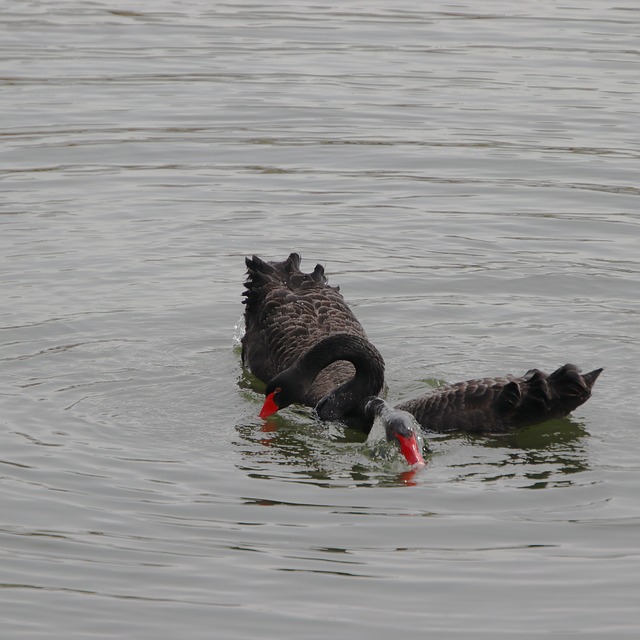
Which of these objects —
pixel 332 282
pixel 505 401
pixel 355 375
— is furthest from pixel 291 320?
pixel 505 401

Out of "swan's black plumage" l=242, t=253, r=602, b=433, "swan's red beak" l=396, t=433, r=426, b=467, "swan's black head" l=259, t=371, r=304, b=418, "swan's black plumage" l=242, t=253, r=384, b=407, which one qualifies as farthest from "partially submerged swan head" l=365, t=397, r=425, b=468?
"swan's black plumage" l=242, t=253, r=384, b=407

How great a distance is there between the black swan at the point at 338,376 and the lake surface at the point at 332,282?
0.18 meters

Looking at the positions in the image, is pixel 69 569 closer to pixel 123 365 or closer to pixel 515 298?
pixel 123 365

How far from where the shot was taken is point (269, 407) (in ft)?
32.8

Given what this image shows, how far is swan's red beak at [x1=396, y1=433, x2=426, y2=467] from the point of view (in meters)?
8.86

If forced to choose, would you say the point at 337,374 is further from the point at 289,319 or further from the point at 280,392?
the point at 280,392

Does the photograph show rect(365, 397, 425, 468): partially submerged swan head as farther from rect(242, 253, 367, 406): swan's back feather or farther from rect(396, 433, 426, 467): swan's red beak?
rect(242, 253, 367, 406): swan's back feather

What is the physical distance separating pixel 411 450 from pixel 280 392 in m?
1.49

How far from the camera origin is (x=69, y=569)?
7.32 m

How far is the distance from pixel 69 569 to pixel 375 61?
1554 centimetres

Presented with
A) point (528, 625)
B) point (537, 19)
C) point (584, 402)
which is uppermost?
point (537, 19)

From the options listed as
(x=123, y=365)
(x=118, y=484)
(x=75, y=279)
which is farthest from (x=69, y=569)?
(x=75, y=279)

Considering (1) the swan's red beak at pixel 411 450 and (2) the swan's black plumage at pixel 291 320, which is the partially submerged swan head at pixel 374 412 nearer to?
(1) the swan's red beak at pixel 411 450

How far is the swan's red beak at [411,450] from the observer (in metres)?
8.86
